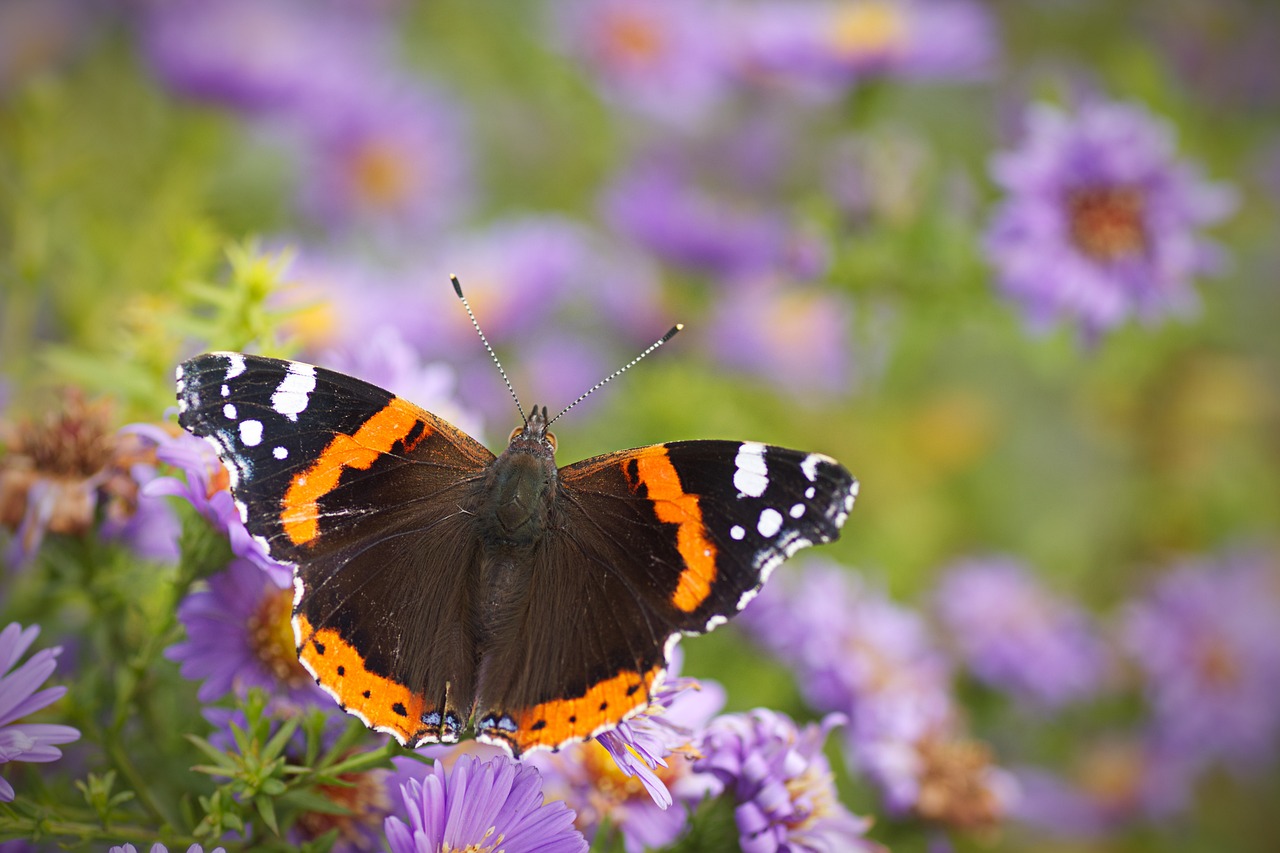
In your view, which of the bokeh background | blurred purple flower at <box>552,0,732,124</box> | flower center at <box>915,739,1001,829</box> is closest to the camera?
flower center at <box>915,739,1001,829</box>

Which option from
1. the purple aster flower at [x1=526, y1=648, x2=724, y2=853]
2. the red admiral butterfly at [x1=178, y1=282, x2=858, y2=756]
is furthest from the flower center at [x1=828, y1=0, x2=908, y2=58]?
the purple aster flower at [x1=526, y1=648, x2=724, y2=853]

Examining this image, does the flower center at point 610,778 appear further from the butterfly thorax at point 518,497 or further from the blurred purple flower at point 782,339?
the blurred purple flower at point 782,339

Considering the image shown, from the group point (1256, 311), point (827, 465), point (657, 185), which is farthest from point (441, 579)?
point (1256, 311)

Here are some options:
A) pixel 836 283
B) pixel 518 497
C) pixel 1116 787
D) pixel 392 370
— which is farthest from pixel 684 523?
pixel 1116 787

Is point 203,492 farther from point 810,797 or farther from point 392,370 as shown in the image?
point 810,797

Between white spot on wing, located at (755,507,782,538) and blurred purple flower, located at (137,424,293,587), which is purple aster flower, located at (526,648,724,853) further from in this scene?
blurred purple flower, located at (137,424,293,587)
